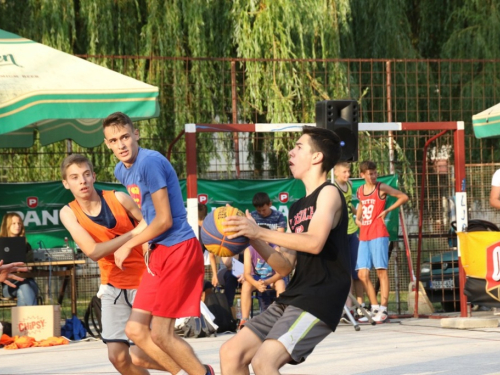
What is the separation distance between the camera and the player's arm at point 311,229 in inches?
213

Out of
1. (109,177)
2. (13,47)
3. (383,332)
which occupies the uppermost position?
(13,47)

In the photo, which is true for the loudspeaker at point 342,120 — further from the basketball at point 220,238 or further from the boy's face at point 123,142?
the basketball at point 220,238

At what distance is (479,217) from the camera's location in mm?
16406

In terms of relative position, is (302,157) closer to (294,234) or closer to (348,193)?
(294,234)

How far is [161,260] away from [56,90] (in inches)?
216

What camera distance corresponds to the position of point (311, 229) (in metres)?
5.71

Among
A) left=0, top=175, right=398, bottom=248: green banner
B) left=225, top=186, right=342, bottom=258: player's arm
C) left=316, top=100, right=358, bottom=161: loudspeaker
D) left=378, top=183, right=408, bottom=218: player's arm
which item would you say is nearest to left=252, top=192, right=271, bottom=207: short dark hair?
left=316, top=100, right=358, bottom=161: loudspeaker

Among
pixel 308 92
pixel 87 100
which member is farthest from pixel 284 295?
pixel 308 92

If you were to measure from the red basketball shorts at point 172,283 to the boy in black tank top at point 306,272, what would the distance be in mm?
1004

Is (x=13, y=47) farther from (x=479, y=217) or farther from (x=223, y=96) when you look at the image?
(x=479, y=217)

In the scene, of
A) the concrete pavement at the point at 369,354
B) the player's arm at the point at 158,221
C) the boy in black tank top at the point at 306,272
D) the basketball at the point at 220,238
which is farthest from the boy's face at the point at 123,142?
the concrete pavement at the point at 369,354

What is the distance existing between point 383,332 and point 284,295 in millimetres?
6996

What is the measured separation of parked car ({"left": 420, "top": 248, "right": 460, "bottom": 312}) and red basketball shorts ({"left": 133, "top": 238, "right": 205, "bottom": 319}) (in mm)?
9169

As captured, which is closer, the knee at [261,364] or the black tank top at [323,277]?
the knee at [261,364]
